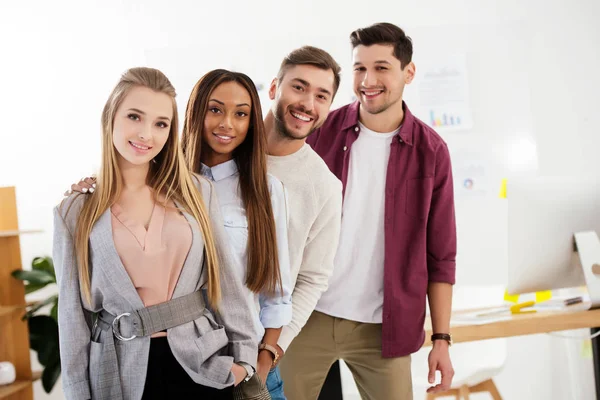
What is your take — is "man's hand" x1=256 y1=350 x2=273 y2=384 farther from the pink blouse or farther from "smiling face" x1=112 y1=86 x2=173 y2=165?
"smiling face" x1=112 y1=86 x2=173 y2=165

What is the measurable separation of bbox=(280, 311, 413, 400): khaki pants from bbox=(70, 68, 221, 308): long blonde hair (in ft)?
2.28

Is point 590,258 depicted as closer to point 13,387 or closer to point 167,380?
point 167,380

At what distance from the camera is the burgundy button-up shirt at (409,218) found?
6.67ft

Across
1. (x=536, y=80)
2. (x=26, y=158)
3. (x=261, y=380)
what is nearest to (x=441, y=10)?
(x=536, y=80)

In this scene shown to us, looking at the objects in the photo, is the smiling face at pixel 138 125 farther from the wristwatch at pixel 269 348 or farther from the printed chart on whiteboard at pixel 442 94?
the printed chart on whiteboard at pixel 442 94

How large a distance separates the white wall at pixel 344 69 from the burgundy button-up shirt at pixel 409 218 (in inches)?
80.6

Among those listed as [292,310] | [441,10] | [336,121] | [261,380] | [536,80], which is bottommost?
[261,380]

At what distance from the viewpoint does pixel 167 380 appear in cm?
138

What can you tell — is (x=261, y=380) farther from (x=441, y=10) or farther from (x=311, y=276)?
(x=441, y=10)

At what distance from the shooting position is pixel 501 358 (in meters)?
3.49

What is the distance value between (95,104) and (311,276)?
2971 mm

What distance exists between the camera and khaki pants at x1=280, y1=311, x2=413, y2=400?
2.07 metres

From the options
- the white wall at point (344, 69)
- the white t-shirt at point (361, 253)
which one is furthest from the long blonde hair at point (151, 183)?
the white wall at point (344, 69)

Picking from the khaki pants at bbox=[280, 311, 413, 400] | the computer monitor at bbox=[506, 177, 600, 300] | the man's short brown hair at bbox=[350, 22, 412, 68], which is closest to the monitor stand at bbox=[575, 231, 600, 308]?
the computer monitor at bbox=[506, 177, 600, 300]
